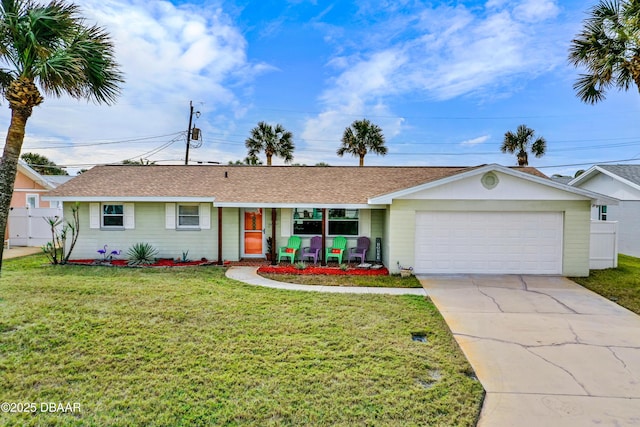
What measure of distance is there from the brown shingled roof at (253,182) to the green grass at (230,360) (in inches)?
200

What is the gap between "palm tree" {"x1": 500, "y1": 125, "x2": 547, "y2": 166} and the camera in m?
26.2

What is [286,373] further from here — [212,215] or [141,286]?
[212,215]

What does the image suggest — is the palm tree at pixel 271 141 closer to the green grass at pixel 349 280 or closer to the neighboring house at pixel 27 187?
the neighboring house at pixel 27 187

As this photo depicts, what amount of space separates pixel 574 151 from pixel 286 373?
4002cm

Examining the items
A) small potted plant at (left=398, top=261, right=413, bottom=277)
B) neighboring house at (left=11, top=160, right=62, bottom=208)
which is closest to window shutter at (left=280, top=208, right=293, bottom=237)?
small potted plant at (left=398, top=261, right=413, bottom=277)

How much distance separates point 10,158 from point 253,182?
8.79 meters

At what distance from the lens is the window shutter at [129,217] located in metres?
13.1

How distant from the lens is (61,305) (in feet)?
23.7

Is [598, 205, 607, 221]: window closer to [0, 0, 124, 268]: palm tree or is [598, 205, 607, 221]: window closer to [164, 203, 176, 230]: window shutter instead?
[164, 203, 176, 230]: window shutter

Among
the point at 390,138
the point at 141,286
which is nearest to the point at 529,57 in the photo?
the point at 390,138

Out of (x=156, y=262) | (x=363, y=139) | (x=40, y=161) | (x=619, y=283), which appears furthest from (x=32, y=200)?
(x=40, y=161)

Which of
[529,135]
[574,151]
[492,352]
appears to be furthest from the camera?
[574,151]

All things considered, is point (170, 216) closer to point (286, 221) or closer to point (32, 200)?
point (286, 221)

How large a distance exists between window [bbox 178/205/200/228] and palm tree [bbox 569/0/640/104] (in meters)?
13.6
